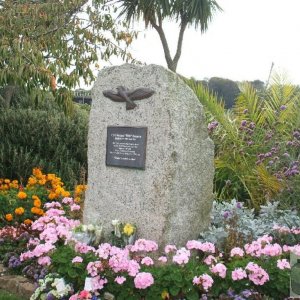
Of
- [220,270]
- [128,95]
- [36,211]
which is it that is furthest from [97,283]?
[36,211]

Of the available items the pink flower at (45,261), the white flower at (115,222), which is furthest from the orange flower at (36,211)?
the white flower at (115,222)

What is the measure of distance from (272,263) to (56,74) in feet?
12.8

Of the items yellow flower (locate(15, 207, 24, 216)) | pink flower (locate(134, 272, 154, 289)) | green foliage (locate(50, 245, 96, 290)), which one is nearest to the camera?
pink flower (locate(134, 272, 154, 289))

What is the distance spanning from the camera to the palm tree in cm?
1762

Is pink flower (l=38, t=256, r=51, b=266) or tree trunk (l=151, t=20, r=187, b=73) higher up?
Answer: tree trunk (l=151, t=20, r=187, b=73)

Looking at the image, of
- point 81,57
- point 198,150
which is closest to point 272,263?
point 198,150

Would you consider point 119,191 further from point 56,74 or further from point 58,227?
point 56,74

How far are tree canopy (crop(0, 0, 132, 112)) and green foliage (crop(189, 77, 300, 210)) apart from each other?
179cm

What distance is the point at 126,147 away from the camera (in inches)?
161

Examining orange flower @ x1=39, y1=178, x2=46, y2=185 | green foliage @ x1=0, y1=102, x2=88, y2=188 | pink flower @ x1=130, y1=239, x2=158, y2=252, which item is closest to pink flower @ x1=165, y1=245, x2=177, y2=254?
pink flower @ x1=130, y1=239, x2=158, y2=252

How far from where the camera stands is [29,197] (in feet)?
18.4

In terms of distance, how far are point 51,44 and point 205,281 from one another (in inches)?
188

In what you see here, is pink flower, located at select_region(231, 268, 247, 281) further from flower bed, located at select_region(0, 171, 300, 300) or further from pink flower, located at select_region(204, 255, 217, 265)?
pink flower, located at select_region(204, 255, 217, 265)

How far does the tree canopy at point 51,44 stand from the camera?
5.82 metres
